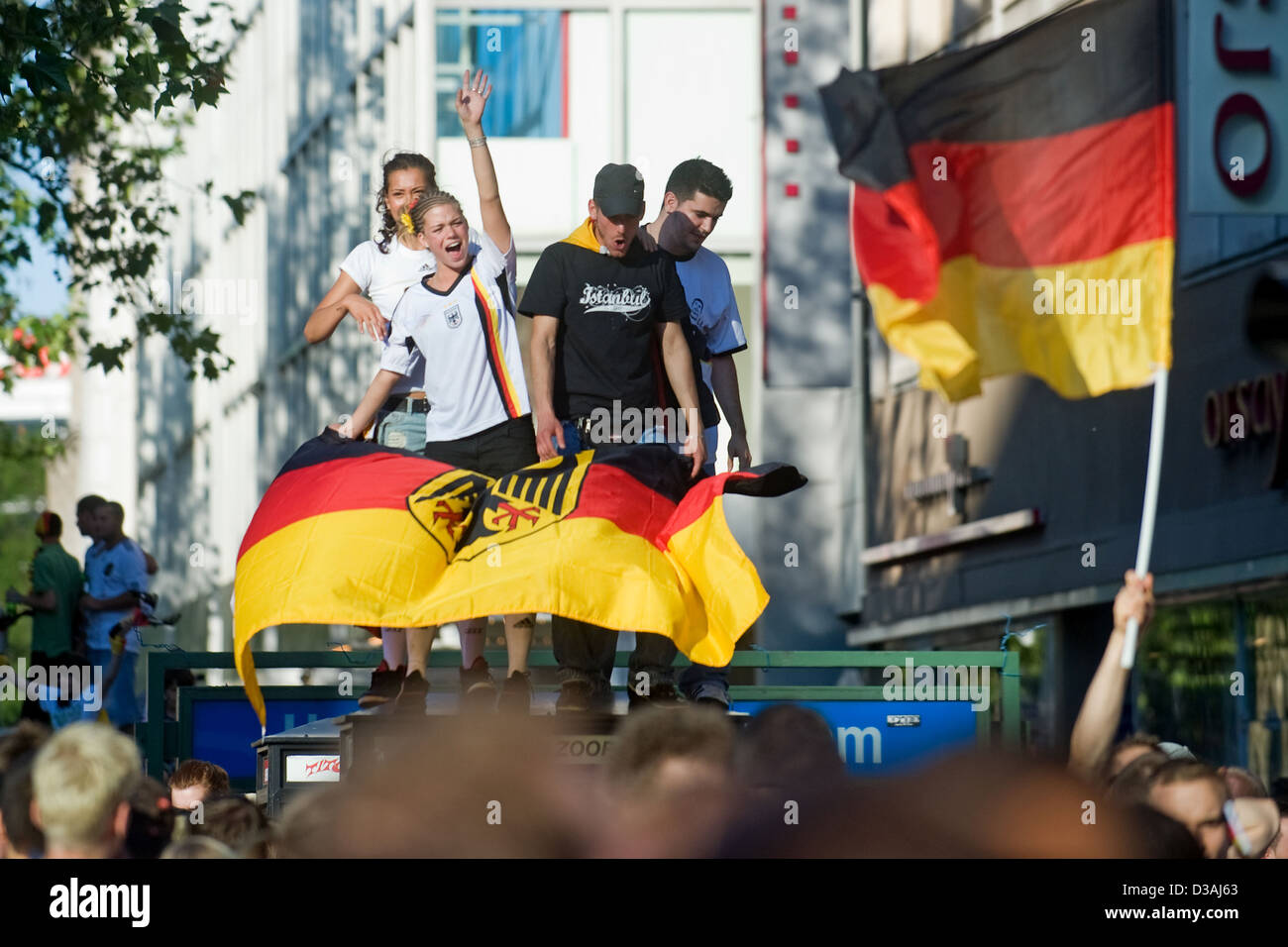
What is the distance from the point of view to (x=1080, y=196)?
32.1ft

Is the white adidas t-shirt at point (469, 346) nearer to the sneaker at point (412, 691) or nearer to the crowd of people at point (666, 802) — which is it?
the sneaker at point (412, 691)

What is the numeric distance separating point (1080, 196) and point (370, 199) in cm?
1402

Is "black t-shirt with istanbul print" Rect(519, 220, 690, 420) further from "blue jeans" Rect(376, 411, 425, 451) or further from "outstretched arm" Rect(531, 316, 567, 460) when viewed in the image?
"blue jeans" Rect(376, 411, 425, 451)

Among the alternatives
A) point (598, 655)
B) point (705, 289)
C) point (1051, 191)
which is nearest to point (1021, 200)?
point (1051, 191)

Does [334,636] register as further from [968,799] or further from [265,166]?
[968,799]

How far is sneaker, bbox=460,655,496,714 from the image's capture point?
22.9 ft

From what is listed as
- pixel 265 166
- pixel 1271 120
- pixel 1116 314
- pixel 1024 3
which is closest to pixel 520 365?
pixel 1116 314

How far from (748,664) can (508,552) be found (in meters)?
1.94

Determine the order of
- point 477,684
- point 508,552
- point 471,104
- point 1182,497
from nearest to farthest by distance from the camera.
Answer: point 508,552 < point 477,684 < point 471,104 < point 1182,497

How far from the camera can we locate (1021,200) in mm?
10367

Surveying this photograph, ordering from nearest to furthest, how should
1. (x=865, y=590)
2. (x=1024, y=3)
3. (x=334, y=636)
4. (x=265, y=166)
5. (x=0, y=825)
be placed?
(x=0, y=825), (x=1024, y=3), (x=865, y=590), (x=334, y=636), (x=265, y=166)

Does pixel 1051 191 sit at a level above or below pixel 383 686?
above

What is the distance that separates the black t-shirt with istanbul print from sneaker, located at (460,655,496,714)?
2.91 ft

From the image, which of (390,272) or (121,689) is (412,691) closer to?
(390,272)
